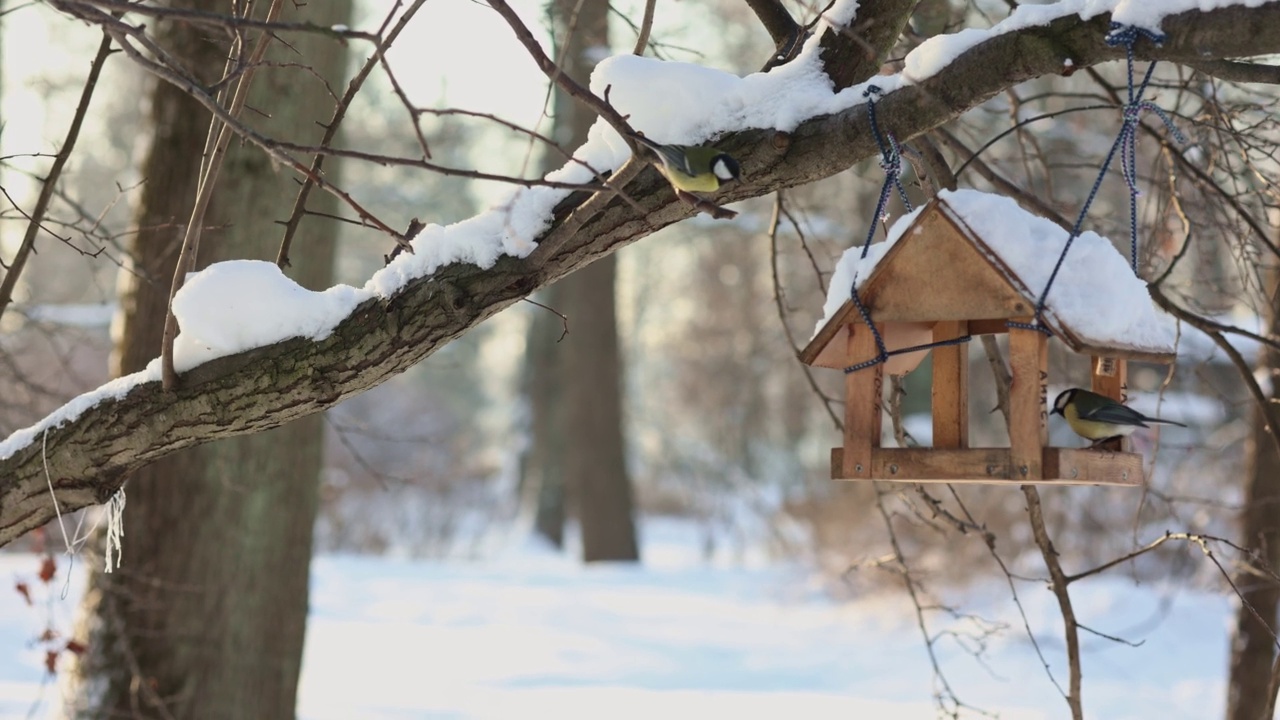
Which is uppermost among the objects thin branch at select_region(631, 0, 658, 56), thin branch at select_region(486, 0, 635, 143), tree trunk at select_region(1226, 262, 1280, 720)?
thin branch at select_region(631, 0, 658, 56)

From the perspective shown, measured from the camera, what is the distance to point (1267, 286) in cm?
585

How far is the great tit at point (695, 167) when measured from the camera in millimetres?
2090

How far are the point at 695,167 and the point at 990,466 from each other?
2.66 ft

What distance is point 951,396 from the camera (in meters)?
2.56

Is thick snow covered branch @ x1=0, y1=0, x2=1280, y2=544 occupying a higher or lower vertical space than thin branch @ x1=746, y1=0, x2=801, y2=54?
lower

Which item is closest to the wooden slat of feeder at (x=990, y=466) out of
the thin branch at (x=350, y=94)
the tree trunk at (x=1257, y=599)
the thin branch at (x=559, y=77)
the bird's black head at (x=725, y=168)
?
the bird's black head at (x=725, y=168)

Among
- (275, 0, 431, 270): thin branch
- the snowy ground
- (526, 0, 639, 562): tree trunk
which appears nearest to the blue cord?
(275, 0, 431, 270): thin branch

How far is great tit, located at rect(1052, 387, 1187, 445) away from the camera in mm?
2467

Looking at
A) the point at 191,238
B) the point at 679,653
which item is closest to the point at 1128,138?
the point at 191,238

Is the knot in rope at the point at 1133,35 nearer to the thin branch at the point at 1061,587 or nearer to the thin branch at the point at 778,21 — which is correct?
the thin branch at the point at 778,21

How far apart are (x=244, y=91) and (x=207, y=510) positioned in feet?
7.37

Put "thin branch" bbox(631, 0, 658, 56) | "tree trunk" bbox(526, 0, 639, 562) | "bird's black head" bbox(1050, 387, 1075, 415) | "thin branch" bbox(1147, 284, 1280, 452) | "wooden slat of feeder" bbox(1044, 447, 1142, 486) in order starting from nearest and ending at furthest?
"wooden slat of feeder" bbox(1044, 447, 1142, 486)
"bird's black head" bbox(1050, 387, 1075, 415)
"thin branch" bbox(631, 0, 658, 56)
"thin branch" bbox(1147, 284, 1280, 452)
"tree trunk" bbox(526, 0, 639, 562)

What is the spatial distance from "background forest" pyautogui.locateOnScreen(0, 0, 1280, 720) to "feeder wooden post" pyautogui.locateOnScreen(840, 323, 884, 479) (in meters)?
0.40

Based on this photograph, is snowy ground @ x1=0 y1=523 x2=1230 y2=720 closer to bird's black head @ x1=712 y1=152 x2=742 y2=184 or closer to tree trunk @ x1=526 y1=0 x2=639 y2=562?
tree trunk @ x1=526 y1=0 x2=639 y2=562
